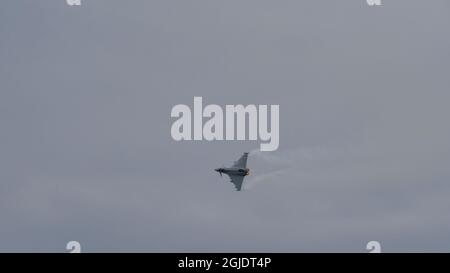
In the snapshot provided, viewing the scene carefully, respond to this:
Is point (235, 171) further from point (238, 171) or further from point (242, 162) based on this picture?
point (242, 162)

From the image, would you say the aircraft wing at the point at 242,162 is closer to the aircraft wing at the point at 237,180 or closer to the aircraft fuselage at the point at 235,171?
the aircraft fuselage at the point at 235,171

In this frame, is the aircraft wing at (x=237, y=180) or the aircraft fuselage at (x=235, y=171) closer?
the aircraft fuselage at (x=235, y=171)

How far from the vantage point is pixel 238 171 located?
171m

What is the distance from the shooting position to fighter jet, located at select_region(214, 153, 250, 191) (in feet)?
531

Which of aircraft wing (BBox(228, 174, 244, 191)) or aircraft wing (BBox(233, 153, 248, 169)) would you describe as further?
aircraft wing (BBox(228, 174, 244, 191))

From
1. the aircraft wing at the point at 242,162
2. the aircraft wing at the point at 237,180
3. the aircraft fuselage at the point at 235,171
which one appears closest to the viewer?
the aircraft wing at the point at 242,162

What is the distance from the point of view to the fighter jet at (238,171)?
162 metres

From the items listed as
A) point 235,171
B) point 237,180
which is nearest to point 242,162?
point 237,180

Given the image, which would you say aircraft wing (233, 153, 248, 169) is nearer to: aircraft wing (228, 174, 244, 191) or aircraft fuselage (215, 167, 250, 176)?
aircraft fuselage (215, 167, 250, 176)
